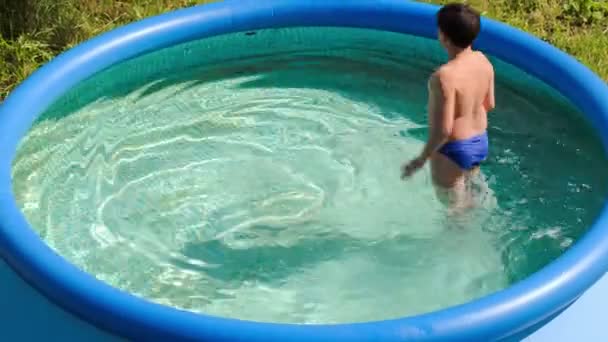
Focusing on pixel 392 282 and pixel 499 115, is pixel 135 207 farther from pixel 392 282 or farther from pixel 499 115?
pixel 499 115

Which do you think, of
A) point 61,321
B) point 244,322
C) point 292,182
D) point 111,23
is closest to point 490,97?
point 292,182

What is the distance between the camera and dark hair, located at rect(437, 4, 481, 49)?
3414 mm

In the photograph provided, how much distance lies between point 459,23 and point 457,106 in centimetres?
31

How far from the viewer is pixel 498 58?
14.7 ft

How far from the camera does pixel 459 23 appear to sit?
3.42 m

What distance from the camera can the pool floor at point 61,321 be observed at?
2.96m

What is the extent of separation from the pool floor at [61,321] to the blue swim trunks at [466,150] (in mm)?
678

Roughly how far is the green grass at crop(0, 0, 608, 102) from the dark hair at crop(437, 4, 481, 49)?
1567mm

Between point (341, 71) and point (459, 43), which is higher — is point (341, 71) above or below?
above

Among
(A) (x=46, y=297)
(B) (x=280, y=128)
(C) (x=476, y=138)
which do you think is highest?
(B) (x=280, y=128)

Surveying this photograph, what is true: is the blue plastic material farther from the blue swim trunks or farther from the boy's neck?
the boy's neck

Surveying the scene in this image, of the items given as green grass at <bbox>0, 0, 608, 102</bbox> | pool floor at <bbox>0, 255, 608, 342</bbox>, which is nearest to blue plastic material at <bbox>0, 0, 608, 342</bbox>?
pool floor at <bbox>0, 255, 608, 342</bbox>

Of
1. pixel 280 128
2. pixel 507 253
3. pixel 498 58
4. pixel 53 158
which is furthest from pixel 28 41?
pixel 507 253

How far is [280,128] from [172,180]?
581 mm
